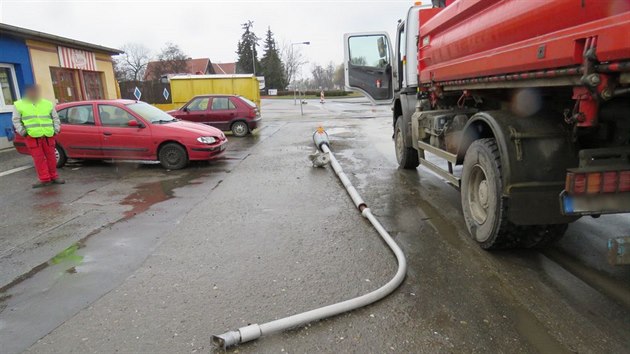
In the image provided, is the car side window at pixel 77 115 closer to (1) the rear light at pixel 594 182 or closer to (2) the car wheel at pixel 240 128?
(2) the car wheel at pixel 240 128

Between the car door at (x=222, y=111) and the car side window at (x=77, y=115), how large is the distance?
6.34 m

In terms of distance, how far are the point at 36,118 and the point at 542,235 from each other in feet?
27.0

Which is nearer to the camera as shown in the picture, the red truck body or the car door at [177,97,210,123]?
the red truck body

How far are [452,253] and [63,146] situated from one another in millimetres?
8906

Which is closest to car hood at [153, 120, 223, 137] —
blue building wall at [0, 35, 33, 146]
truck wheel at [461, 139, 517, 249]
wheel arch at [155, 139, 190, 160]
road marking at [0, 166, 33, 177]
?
wheel arch at [155, 139, 190, 160]

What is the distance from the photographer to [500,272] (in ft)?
12.3

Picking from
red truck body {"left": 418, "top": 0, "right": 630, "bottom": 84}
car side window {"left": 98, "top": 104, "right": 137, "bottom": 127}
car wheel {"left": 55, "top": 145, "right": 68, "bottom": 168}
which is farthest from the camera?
car wheel {"left": 55, "top": 145, "right": 68, "bottom": 168}

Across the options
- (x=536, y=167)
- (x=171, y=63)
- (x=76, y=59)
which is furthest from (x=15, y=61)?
(x=171, y=63)

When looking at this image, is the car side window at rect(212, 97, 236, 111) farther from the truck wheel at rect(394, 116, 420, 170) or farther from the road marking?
the truck wheel at rect(394, 116, 420, 170)

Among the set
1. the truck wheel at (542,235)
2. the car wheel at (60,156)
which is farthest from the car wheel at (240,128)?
the truck wheel at (542,235)

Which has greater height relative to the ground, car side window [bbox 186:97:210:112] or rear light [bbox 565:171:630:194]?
car side window [bbox 186:97:210:112]

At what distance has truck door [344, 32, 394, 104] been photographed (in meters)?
8.48

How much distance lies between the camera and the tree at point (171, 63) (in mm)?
67188

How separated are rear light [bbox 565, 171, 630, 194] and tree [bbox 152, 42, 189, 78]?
7034 cm
